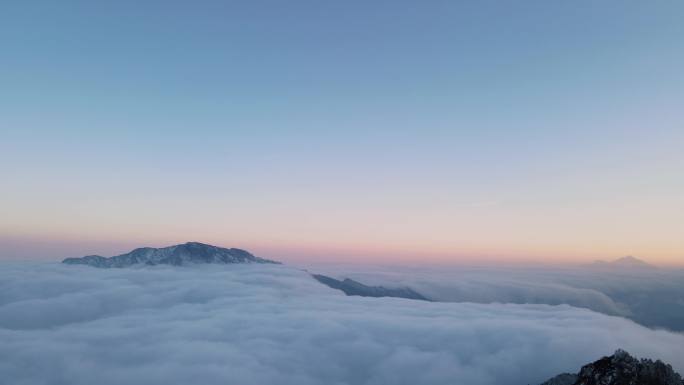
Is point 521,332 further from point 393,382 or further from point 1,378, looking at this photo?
point 1,378

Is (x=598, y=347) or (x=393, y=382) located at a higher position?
(x=598, y=347)

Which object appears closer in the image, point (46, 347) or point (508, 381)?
point (508, 381)

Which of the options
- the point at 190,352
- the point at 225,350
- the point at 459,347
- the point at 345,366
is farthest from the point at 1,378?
the point at 459,347

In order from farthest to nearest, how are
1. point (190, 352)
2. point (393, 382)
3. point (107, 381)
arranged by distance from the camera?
point (190, 352)
point (393, 382)
point (107, 381)

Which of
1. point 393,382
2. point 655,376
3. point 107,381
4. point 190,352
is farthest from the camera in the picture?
point 190,352

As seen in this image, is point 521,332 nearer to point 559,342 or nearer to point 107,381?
point 559,342

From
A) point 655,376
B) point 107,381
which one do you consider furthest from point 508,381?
point 107,381

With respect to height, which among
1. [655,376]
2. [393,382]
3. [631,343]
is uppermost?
[655,376]
